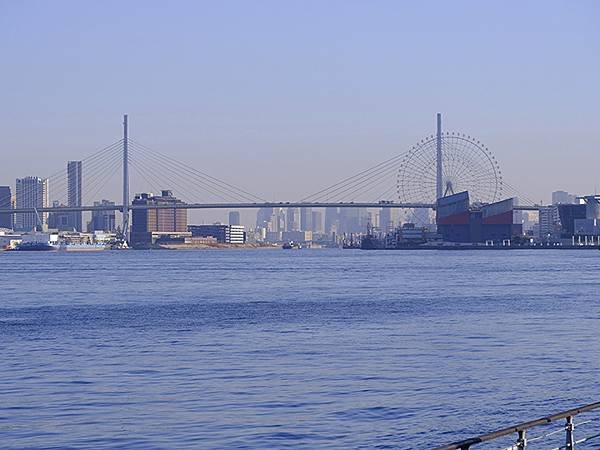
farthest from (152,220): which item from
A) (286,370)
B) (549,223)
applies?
(286,370)

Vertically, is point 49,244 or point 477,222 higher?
point 477,222

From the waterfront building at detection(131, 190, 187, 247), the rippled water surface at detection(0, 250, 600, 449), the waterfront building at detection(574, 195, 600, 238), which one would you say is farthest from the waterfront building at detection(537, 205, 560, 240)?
the rippled water surface at detection(0, 250, 600, 449)

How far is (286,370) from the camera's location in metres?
18.4

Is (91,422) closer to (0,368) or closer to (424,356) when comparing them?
(0,368)

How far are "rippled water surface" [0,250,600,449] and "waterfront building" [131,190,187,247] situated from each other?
131 meters

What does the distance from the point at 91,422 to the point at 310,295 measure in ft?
88.9

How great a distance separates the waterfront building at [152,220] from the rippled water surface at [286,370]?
131 metres

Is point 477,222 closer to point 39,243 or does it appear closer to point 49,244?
point 49,244

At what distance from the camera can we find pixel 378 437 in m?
13.1

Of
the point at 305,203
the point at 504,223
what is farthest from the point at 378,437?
the point at 504,223

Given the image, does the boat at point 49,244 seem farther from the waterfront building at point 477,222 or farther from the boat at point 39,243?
the waterfront building at point 477,222

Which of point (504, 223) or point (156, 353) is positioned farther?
point (504, 223)

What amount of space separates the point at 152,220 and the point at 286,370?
552 ft

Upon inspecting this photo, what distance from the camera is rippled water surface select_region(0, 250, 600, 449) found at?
1359 centimetres
